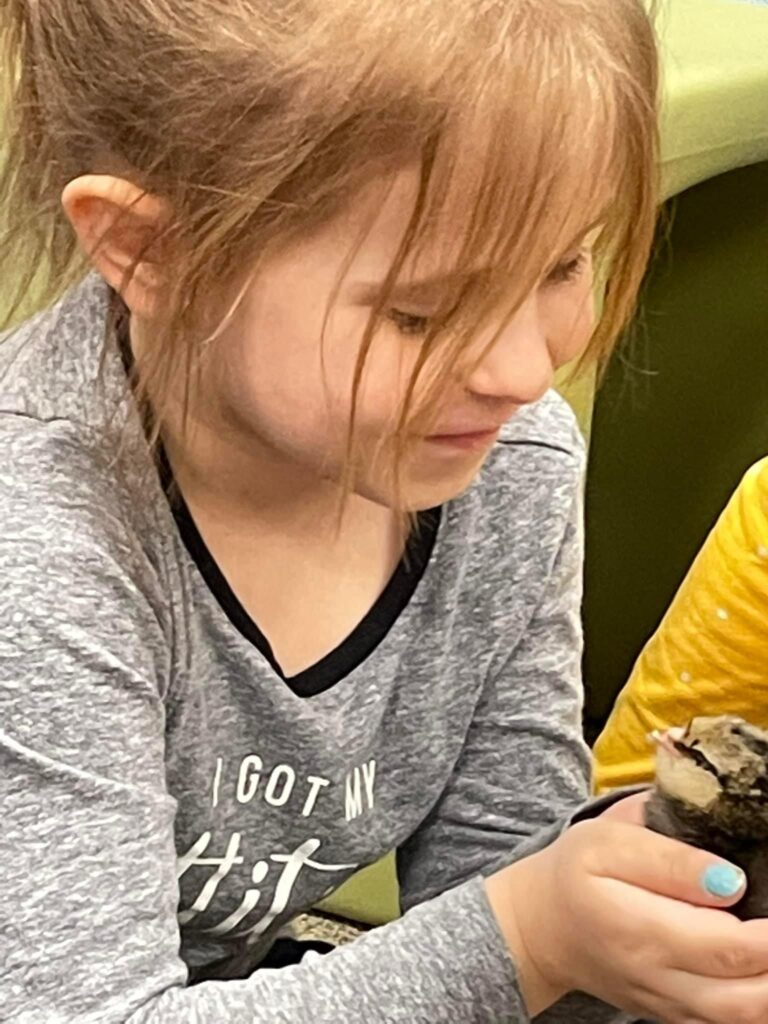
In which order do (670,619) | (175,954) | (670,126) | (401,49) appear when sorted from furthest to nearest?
(670,619) → (670,126) → (175,954) → (401,49)

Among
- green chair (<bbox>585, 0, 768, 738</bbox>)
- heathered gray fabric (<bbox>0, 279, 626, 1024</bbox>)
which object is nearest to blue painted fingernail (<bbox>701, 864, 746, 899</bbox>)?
heathered gray fabric (<bbox>0, 279, 626, 1024</bbox>)

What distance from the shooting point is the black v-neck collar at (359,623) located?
680 mm

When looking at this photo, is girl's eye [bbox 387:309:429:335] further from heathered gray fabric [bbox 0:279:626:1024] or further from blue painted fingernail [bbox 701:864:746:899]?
blue painted fingernail [bbox 701:864:746:899]

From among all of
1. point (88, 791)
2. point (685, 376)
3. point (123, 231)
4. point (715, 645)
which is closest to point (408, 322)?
point (123, 231)

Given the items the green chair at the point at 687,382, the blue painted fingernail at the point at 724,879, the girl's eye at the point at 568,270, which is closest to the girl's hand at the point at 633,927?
the blue painted fingernail at the point at 724,879

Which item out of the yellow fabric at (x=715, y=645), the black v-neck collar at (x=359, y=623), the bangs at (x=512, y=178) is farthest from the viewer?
the yellow fabric at (x=715, y=645)

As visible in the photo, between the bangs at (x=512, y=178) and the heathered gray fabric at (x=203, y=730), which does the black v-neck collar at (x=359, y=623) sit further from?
the bangs at (x=512, y=178)

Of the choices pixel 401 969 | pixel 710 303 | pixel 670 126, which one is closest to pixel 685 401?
pixel 710 303

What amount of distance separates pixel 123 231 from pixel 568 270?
18 cm

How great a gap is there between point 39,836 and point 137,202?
0.26m

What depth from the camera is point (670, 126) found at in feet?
3.36

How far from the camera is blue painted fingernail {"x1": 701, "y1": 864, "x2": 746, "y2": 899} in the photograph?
595mm

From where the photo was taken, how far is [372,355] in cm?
59

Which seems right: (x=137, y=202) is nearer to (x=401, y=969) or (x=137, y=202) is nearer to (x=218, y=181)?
(x=218, y=181)
